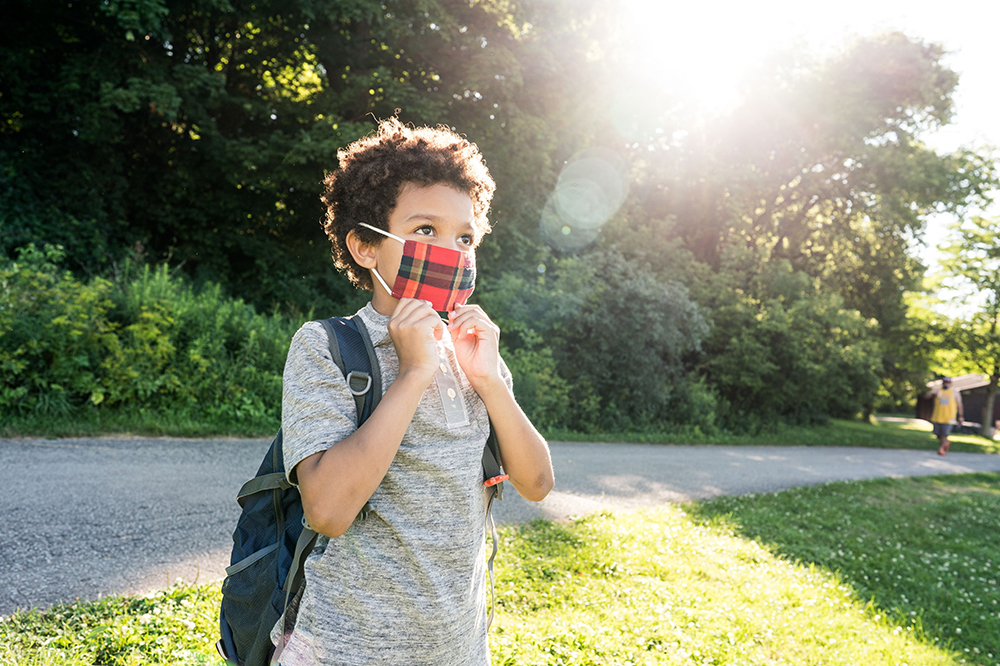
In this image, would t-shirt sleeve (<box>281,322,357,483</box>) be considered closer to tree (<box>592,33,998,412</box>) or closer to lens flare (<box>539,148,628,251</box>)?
lens flare (<box>539,148,628,251</box>)

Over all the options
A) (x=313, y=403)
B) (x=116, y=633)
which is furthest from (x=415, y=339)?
(x=116, y=633)

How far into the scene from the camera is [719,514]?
22.2 feet

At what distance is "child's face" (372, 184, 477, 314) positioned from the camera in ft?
5.78

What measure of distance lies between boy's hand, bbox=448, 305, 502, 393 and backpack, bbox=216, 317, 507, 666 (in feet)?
0.64

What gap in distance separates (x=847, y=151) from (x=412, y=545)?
23.4 metres

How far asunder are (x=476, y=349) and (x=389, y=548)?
1.75 feet

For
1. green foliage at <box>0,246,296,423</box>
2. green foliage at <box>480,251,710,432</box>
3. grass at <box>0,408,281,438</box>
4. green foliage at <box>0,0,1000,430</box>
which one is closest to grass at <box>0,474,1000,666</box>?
grass at <box>0,408,281,438</box>

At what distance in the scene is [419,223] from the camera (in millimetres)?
1760

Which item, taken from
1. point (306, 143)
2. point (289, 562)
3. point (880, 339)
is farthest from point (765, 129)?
point (289, 562)

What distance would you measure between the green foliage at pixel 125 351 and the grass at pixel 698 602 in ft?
16.2

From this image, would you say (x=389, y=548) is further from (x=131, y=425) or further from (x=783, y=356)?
(x=783, y=356)

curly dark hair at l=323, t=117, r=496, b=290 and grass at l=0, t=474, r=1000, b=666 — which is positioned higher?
curly dark hair at l=323, t=117, r=496, b=290

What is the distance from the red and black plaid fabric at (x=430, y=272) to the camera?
172cm

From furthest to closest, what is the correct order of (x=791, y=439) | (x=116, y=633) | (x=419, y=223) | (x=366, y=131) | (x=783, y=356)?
(x=783, y=356), (x=791, y=439), (x=366, y=131), (x=116, y=633), (x=419, y=223)
